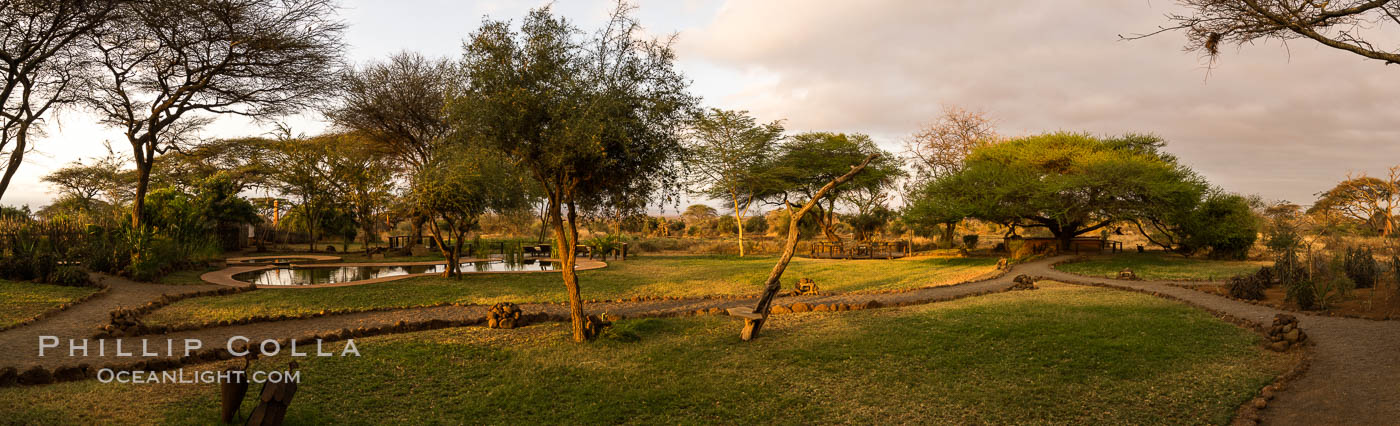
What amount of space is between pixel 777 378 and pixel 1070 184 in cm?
1791

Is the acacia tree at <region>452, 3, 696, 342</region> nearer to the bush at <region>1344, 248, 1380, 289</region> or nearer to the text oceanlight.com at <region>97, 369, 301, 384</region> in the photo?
the text oceanlight.com at <region>97, 369, 301, 384</region>

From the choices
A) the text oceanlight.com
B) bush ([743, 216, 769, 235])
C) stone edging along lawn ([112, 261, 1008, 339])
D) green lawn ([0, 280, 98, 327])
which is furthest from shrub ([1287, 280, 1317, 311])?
bush ([743, 216, 769, 235])

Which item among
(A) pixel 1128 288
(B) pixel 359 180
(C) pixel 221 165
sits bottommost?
(A) pixel 1128 288

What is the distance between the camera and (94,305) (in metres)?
9.77

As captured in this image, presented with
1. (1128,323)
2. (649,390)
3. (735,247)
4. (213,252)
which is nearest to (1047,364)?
(1128,323)

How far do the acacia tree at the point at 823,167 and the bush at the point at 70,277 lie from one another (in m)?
24.7

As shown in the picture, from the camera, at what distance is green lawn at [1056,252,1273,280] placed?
14684 mm

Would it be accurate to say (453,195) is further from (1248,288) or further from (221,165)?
(221,165)

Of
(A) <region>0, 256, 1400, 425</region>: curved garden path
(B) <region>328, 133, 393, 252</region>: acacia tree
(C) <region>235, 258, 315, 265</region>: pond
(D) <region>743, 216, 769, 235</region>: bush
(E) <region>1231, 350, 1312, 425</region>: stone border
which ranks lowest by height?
(E) <region>1231, 350, 1312, 425</region>: stone border

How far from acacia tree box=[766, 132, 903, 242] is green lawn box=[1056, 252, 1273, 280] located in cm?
1323

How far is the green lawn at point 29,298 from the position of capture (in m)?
8.44

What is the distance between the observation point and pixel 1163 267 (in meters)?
16.8

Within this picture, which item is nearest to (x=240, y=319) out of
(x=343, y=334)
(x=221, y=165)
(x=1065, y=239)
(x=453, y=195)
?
(x=343, y=334)

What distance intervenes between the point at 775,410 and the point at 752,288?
29.8ft
